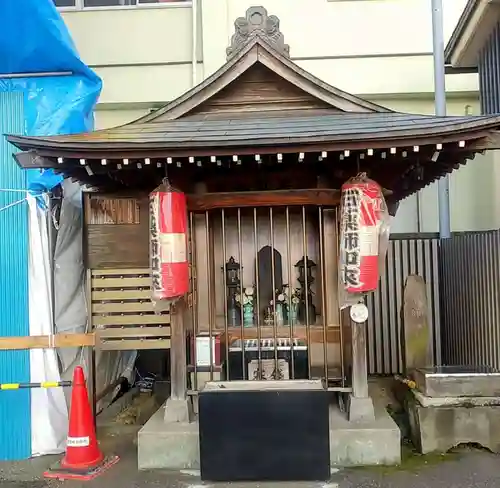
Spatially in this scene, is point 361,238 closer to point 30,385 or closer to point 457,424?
point 457,424

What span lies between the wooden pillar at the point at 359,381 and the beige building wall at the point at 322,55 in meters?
5.09

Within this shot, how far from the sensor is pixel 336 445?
6.11 metres

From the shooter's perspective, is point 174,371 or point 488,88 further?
point 488,88

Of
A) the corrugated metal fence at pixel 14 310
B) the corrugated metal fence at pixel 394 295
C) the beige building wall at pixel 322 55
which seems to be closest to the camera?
the corrugated metal fence at pixel 14 310

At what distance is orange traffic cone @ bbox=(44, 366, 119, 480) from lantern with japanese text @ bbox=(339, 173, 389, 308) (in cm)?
324

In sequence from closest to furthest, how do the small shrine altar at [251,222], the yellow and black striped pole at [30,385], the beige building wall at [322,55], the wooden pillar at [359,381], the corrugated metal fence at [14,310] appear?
the small shrine altar at [251,222] → the yellow and black striped pole at [30,385] → the wooden pillar at [359,381] → the corrugated metal fence at [14,310] → the beige building wall at [322,55]

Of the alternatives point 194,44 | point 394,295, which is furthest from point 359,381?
point 194,44

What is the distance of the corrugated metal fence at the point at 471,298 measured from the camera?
7.46 m

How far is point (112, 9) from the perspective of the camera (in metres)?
11.4

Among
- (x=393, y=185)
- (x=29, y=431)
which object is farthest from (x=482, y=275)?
(x=29, y=431)

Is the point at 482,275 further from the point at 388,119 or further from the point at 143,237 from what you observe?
the point at 143,237

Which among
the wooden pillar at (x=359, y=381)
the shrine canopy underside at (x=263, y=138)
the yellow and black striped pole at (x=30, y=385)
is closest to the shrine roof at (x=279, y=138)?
the shrine canopy underside at (x=263, y=138)

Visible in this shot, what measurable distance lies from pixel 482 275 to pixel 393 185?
191 centimetres

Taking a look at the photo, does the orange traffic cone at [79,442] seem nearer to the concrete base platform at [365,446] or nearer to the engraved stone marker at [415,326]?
the concrete base platform at [365,446]
